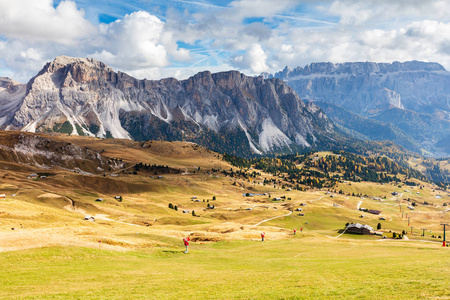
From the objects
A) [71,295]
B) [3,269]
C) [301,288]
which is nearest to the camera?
[71,295]

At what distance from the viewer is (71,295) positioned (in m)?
24.5

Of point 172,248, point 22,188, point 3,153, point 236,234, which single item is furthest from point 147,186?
point 172,248

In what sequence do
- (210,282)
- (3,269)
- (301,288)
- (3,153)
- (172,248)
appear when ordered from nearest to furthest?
(301,288), (210,282), (3,269), (172,248), (3,153)

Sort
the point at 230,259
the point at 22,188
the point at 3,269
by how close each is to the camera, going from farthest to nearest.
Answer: the point at 22,188 < the point at 230,259 < the point at 3,269

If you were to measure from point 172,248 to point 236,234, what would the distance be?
26.0m

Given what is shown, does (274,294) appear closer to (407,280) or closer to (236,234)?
(407,280)

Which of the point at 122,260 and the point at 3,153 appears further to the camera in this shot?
the point at 3,153

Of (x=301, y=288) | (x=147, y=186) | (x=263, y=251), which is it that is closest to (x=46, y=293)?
(x=301, y=288)

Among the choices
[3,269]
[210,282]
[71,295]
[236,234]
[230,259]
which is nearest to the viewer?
[71,295]

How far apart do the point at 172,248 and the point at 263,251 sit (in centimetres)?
1801

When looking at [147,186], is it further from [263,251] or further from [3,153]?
[263,251]

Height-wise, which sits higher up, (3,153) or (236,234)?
(3,153)

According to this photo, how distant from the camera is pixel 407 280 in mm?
26875

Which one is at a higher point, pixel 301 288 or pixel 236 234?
pixel 301 288
